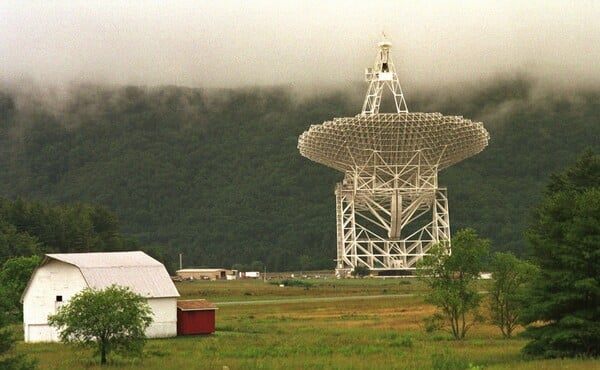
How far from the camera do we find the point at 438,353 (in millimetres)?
38531

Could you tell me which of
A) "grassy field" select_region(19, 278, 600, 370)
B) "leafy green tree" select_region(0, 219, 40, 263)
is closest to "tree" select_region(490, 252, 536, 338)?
"grassy field" select_region(19, 278, 600, 370)

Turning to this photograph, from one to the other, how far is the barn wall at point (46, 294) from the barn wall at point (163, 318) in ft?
11.6

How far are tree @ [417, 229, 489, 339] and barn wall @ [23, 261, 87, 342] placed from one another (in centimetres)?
1529

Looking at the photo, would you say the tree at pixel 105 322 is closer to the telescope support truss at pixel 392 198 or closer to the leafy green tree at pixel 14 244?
the leafy green tree at pixel 14 244

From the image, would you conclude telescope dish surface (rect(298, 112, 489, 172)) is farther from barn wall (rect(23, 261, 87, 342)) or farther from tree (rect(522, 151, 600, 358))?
tree (rect(522, 151, 600, 358))

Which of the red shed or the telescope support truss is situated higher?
the telescope support truss

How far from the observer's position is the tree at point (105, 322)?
37.6m

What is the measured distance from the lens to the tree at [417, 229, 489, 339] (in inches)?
1861

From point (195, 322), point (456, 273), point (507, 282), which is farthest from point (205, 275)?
point (507, 282)

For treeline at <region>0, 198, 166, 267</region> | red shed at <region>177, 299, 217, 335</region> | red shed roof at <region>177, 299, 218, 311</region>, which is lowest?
red shed at <region>177, 299, 217, 335</region>

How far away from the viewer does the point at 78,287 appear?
5000 cm

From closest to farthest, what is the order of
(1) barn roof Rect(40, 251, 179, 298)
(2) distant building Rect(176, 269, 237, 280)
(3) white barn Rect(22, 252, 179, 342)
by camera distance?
1. (1) barn roof Rect(40, 251, 179, 298)
2. (3) white barn Rect(22, 252, 179, 342)
3. (2) distant building Rect(176, 269, 237, 280)

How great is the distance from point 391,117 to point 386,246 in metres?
22.5

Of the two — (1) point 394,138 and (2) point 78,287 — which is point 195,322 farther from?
(1) point 394,138
